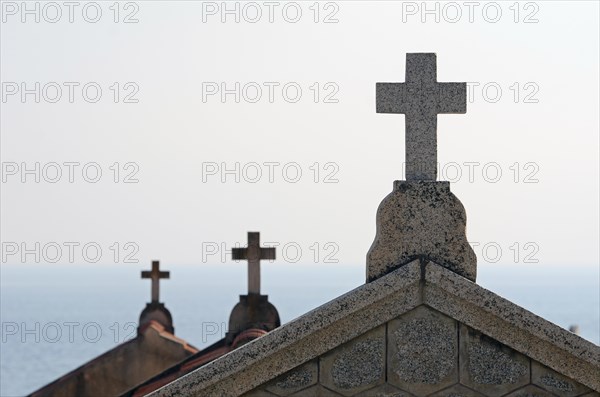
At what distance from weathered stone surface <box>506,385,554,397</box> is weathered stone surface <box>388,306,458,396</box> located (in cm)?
38

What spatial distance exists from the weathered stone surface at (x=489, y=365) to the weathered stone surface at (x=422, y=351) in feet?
0.21

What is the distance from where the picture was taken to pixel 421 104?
10.3 metres

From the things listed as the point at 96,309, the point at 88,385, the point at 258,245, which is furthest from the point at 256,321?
the point at 96,309

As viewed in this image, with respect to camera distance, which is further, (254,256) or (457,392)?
(254,256)

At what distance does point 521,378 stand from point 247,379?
1.68m

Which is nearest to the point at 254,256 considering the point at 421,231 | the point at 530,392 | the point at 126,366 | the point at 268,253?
the point at 268,253

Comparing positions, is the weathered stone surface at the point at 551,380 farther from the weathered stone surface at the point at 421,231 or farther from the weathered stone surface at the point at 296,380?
the weathered stone surface at the point at 296,380

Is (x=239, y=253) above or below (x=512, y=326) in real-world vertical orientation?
above

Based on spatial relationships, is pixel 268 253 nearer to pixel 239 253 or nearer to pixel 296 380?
pixel 239 253

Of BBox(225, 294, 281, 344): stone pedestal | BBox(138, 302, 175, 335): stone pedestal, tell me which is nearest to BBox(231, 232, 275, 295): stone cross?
BBox(225, 294, 281, 344): stone pedestal

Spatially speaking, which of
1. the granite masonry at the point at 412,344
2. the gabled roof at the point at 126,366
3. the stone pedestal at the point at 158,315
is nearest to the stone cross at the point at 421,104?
the granite masonry at the point at 412,344

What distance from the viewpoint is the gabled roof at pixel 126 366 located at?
19.8 meters

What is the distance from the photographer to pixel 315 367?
388 inches

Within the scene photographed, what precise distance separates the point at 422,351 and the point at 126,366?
10826 mm
